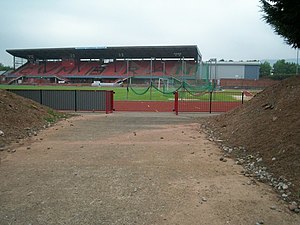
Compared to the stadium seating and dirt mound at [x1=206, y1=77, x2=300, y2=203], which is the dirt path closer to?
dirt mound at [x1=206, y1=77, x2=300, y2=203]

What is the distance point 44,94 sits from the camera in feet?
62.4

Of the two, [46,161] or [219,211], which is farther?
[46,161]

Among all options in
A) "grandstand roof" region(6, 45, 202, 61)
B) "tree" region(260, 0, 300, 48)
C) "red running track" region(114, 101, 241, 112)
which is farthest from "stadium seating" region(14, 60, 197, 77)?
"tree" region(260, 0, 300, 48)

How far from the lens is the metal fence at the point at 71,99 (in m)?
18.7

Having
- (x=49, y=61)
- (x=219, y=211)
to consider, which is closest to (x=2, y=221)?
(x=219, y=211)

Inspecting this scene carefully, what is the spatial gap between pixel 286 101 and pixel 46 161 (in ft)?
20.3

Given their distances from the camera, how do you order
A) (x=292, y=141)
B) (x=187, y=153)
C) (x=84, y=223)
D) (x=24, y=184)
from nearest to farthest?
(x=84, y=223) → (x=24, y=184) → (x=292, y=141) → (x=187, y=153)

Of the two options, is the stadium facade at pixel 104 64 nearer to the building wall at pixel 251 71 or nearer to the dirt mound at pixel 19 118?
the building wall at pixel 251 71

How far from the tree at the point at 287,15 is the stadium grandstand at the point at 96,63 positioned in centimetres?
6716

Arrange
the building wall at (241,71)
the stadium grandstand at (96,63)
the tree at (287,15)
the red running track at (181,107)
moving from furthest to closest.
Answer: the building wall at (241,71), the stadium grandstand at (96,63), the red running track at (181,107), the tree at (287,15)

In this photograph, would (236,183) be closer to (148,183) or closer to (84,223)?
(148,183)

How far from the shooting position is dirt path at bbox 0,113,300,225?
158 inches

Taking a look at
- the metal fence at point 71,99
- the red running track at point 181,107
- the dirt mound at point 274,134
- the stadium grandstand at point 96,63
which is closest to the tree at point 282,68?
the stadium grandstand at point 96,63

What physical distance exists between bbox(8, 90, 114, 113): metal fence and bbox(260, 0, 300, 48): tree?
1041 cm
